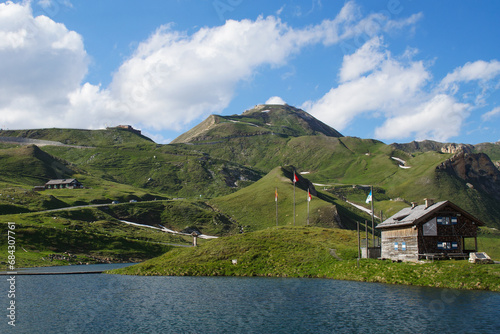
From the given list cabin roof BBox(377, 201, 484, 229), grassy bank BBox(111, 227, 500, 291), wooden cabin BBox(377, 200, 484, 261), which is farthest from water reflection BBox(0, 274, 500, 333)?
cabin roof BBox(377, 201, 484, 229)

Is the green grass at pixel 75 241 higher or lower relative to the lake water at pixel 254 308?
higher

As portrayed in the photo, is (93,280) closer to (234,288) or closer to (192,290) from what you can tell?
(192,290)

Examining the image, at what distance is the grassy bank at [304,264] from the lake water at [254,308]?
3.50 meters

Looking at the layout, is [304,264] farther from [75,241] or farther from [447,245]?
[75,241]

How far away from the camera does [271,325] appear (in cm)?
3588

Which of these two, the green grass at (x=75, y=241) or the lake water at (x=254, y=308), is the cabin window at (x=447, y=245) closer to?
the lake water at (x=254, y=308)

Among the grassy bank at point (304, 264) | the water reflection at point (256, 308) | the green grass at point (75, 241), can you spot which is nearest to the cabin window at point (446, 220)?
the grassy bank at point (304, 264)

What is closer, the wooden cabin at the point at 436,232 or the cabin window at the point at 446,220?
the wooden cabin at the point at 436,232

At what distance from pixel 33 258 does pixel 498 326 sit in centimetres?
9905

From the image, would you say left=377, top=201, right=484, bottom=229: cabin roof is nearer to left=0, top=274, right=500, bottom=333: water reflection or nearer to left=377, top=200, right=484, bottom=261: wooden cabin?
left=377, top=200, right=484, bottom=261: wooden cabin

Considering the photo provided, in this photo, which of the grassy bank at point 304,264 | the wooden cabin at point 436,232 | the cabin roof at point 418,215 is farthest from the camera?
the cabin roof at point 418,215

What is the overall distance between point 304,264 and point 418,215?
20.7m

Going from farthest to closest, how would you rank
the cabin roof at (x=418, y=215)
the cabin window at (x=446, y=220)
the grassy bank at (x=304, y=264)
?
the cabin window at (x=446, y=220), the cabin roof at (x=418, y=215), the grassy bank at (x=304, y=264)

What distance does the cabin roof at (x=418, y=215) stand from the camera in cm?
6375
